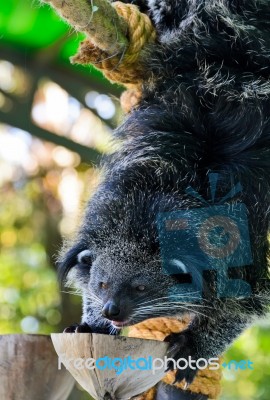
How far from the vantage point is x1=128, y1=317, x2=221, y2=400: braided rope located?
1.92 metres

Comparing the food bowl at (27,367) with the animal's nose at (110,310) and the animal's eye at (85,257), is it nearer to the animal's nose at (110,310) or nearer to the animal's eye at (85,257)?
the animal's nose at (110,310)

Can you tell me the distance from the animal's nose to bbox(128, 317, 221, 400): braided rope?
0.41 m

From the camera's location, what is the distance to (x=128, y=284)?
1.53m

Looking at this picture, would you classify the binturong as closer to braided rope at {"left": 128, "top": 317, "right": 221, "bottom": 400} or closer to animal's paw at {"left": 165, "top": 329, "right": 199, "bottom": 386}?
animal's paw at {"left": 165, "top": 329, "right": 199, "bottom": 386}

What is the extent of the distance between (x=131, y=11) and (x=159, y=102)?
0.29 meters

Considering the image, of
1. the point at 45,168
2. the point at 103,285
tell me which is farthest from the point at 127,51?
the point at 45,168

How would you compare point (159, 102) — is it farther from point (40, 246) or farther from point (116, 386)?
point (40, 246)

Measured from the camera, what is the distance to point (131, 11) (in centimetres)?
199

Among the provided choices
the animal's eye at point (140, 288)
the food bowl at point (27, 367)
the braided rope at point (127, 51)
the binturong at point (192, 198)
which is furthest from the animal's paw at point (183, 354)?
the braided rope at point (127, 51)

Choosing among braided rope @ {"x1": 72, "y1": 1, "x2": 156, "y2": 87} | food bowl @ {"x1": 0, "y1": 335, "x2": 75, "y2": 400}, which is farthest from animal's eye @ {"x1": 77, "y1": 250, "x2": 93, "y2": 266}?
braided rope @ {"x1": 72, "y1": 1, "x2": 156, "y2": 87}

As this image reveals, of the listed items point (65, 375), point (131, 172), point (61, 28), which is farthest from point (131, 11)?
point (61, 28)

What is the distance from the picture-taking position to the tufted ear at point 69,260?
1756 mm

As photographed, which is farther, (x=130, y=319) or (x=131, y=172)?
(x=131, y=172)

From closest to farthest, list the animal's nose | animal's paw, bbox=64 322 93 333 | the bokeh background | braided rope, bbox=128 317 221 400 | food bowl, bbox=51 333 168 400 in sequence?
food bowl, bbox=51 333 168 400 < the animal's nose < animal's paw, bbox=64 322 93 333 < braided rope, bbox=128 317 221 400 < the bokeh background
